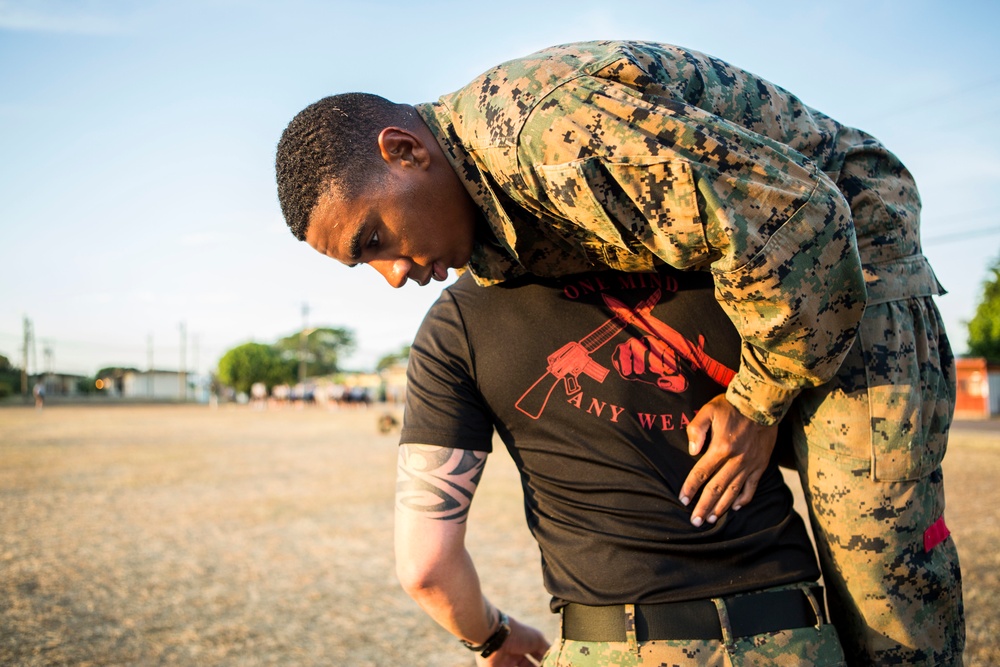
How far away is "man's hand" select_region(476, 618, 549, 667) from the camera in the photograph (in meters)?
2.19

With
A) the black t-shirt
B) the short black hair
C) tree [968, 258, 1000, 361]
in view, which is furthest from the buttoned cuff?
tree [968, 258, 1000, 361]

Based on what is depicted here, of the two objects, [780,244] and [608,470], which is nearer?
[780,244]

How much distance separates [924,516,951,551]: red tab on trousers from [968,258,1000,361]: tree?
4217 cm

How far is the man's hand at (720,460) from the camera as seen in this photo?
1.62 metres

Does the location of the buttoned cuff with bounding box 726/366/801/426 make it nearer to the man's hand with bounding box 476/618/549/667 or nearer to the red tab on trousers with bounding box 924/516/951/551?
the red tab on trousers with bounding box 924/516/951/551

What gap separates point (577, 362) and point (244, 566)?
592cm

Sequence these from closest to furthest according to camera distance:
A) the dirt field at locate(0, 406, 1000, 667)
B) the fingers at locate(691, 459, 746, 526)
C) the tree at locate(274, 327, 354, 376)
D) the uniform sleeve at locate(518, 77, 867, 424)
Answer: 1. the uniform sleeve at locate(518, 77, 867, 424)
2. the fingers at locate(691, 459, 746, 526)
3. the dirt field at locate(0, 406, 1000, 667)
4. the tree at locate(274, 327, 354, 376)

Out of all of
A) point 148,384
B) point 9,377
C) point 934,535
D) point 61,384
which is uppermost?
point 934,535

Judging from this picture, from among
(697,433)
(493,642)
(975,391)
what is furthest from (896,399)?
(975,391)

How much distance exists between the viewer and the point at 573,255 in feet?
5.58

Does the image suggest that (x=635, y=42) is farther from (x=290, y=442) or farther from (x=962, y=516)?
(x=290, y=442)

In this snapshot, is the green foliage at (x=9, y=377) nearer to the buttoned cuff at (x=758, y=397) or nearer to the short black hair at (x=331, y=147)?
the short black hair at (x=331, y=147)

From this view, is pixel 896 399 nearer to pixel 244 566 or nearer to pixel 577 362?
pixel 577 362

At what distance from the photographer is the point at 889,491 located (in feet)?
5.42
